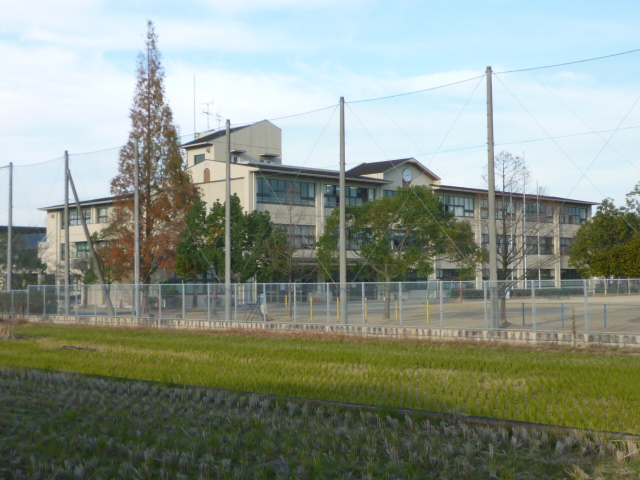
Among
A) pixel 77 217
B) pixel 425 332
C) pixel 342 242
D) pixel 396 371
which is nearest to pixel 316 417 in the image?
pixel 396 371

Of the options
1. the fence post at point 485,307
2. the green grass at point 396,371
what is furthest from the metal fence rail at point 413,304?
the green grass at point 396,371

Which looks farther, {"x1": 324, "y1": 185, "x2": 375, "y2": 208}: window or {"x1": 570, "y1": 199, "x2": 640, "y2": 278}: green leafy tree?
{"x1": 324, "y1": 185, "x2": 375, "y2": 208}: window

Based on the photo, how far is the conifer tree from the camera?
1640 inches

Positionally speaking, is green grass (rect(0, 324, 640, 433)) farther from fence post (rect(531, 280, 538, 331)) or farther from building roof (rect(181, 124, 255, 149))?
building roof (rect(181, 124, 255, 149))

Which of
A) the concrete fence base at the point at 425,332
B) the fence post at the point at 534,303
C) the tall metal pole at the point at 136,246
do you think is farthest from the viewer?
the tall metal pole at the point at 136,246

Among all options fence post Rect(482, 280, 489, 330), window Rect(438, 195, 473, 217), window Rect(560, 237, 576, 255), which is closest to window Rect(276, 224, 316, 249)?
window Rect(438, 195, 473, 217)

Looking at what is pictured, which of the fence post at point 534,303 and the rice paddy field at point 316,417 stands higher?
the fence post at point 534,303

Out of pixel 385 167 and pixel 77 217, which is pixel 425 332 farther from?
pixel 77 217

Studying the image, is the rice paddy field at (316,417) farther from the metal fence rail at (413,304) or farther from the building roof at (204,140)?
the building roof at (204,140)

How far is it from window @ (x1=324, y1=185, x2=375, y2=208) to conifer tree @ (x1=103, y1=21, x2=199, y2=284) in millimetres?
17246

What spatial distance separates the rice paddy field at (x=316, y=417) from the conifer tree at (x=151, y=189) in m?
23.7

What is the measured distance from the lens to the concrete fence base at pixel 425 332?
2048 cm

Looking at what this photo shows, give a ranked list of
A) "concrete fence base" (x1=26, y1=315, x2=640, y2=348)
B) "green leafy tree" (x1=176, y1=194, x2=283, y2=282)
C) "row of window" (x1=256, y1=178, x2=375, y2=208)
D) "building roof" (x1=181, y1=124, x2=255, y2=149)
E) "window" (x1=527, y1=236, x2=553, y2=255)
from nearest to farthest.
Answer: "concrete fence base" (x1=26, y1=315, x2=640, y2=348)
"green leafy tree" (x1=176, y1=194, x2=283, y2=282)
"window" (x1=527, y1=236, x2=553, y2=255)
"row of window" (x1=256, y1=178, x2=375, y2=208)
"building roof" (x1=181, y1=124, x2=255, y2=149)

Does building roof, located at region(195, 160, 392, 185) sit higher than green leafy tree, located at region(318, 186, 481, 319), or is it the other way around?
building roof, located at region(195, 160, 392, 185)
